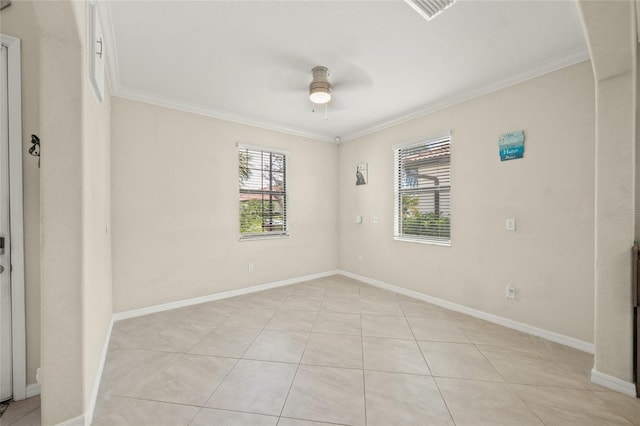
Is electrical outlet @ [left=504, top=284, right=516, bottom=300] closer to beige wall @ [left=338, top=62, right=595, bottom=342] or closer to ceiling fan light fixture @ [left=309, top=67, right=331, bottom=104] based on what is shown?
beige wall @ [left=338, top=62, right=595, bottom=342]

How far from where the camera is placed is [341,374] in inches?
81.8

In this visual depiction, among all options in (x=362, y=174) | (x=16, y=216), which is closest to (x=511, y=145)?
(x=362, y=174)

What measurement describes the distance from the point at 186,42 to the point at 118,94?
58.4 inches

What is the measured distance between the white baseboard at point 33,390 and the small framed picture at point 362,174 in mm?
4355

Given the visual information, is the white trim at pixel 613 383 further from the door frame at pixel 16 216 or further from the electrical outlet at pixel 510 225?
the door frame at pixel 16 216

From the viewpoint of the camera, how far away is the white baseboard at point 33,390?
6.04 feet

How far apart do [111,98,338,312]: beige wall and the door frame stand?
129 cm

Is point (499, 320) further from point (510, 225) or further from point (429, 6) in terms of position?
point (429, 6)

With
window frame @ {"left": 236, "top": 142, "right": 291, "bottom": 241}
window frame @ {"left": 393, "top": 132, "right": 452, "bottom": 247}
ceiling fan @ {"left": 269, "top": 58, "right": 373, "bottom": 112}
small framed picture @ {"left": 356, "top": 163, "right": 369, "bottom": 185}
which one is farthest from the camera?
small framed picture @ {"left": 356, "top": 163, "right": 369, "bottom": 185}

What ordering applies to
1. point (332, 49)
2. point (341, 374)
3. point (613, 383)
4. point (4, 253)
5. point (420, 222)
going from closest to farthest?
1. point (4, 253)
2. point (613, 383)
3. point (341, 374)
4. point (332, 49)
5. point (420, 222)

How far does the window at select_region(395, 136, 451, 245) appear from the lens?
3.57m

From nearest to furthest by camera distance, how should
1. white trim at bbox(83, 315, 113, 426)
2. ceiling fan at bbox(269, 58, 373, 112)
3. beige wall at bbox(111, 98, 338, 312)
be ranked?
white trim at bbox(83, 315, 113, 426) → ceiling fan at bbox(269, 58, 373, 112) → beige wall at bbox(111, 98, 338, 312)

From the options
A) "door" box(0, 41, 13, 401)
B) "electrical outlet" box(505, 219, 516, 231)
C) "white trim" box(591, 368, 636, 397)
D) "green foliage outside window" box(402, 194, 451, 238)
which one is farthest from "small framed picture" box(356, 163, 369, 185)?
"door" box(0, 41, 13, 401)

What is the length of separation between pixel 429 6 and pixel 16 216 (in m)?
3.18
